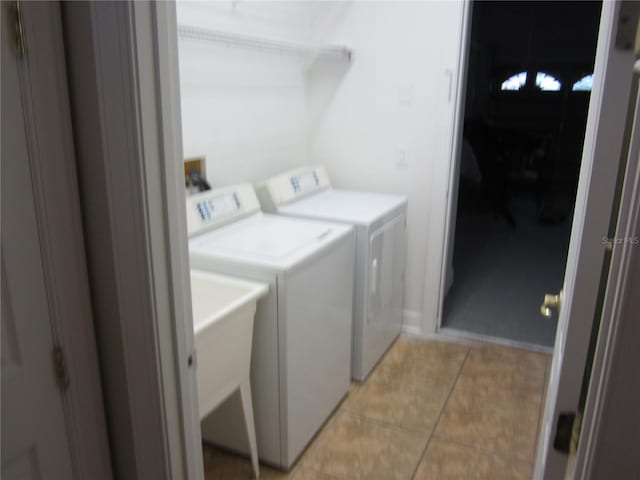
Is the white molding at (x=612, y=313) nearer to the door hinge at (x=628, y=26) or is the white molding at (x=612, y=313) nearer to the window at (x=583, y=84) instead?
the door hinge at (x=628, y=26)

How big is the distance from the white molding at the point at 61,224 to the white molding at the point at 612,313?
3.23ft

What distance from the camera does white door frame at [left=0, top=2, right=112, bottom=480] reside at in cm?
98

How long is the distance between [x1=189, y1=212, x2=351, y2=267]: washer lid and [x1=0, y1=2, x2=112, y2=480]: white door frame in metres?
0.92

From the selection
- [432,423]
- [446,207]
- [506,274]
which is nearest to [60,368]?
[432,423]

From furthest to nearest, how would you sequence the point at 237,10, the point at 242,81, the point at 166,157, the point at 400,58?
the point at 400,58 → the point at 242,81 → the point at 237,10 → the point at 166,157

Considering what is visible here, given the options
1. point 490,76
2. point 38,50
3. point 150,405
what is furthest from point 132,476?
point 490,76

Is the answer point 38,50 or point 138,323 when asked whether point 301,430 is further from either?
point 38,50

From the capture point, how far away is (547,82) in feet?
16.6

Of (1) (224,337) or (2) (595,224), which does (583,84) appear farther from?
(2) (595,224)

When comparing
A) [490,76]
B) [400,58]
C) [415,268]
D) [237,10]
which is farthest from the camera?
[490,76]

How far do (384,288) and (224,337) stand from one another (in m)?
1.41

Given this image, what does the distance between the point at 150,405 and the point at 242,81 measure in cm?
200

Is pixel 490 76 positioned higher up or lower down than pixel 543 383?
higher up

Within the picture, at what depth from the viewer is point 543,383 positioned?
115 inches
